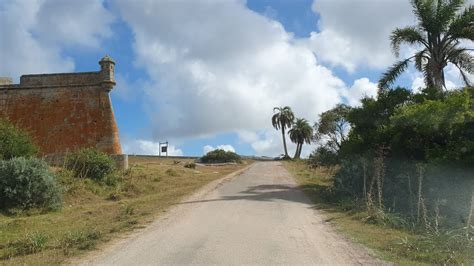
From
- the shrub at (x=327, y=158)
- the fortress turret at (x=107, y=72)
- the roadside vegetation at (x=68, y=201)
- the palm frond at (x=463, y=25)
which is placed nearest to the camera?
the roadside vegetation at (x=68, y=201)

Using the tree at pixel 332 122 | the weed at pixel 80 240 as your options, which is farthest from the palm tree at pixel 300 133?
the weed at pixel 80 240

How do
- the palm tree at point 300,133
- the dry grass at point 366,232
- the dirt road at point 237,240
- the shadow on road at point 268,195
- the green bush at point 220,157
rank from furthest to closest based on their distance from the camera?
the palm tree at point 300,133
the green bush at point 220,157
the shadow on road at point 268,195
the dry grass at point 366,232
the dirt road at point 237,240

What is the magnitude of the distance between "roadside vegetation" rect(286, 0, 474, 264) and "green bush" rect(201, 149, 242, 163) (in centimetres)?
3392

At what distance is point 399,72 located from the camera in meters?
22.3

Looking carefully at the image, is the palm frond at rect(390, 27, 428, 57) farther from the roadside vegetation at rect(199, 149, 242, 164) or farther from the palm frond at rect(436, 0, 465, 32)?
the roadside vegetation at rect(199, 149, 242, 164)

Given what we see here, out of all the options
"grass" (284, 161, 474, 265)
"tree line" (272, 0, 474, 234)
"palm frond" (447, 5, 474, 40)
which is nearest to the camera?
"grass" (284, 161, 474, 265)

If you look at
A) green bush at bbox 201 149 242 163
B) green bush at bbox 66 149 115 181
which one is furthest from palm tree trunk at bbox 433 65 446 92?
green bush at bbox 201 149 242 163

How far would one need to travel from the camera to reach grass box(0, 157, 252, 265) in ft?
30.1

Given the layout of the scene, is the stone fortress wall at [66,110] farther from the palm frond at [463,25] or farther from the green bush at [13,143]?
the palm frond at [463,25]

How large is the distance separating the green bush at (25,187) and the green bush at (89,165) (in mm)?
4828

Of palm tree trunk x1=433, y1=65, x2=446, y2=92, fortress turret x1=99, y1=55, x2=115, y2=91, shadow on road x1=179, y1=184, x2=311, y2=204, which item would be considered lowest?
shadow on road x1=179, y1=184, x2=311, y2=204

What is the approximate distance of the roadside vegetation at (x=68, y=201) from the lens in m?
9.55

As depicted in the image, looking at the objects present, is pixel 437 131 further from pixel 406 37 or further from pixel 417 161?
pixel 406 37

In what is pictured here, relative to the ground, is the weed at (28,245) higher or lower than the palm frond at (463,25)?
lower
